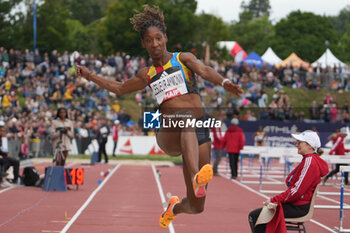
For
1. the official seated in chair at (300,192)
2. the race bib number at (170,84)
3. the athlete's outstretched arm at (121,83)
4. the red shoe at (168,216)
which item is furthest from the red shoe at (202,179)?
the athlete's outstretched arm at (121,83)

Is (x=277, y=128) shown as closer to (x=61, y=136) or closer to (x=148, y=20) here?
(x=61, y=136)

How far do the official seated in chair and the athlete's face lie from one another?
2.00 metres

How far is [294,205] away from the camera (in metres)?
6.62

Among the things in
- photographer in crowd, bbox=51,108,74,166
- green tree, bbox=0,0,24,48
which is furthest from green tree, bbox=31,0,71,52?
photographer in crowd, bbox=51,108,74,166

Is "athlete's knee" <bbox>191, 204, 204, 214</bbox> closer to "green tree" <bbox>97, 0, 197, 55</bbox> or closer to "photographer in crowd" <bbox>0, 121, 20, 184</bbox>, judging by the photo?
"photographer in crowd" <bbox>0, 121, 20, 184</bbox>

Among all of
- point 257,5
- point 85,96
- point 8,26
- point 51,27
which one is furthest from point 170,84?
point 257,5

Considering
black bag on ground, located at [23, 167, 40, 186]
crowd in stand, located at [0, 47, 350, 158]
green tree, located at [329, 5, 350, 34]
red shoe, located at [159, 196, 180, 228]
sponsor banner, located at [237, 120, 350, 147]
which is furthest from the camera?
green tree, located at [329, 5, 350, 34]

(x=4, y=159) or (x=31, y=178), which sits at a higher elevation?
(x=4, y=159)

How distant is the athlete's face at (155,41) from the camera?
6.01 meters

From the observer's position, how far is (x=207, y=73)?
5758 mm

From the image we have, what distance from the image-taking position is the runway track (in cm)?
920

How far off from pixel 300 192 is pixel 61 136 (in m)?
8.65

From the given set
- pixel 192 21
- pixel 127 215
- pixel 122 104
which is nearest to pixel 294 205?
pixel 127 215

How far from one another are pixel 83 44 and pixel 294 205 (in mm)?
61620
